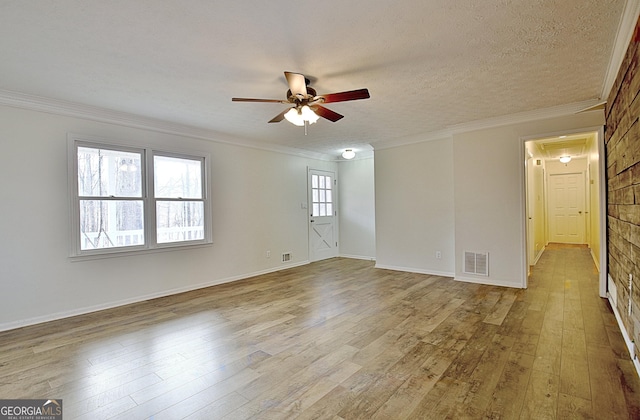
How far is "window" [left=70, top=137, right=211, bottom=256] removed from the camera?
366 centimetres

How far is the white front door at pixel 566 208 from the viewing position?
27.5ft

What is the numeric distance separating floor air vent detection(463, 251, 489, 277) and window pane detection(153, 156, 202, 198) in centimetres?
442

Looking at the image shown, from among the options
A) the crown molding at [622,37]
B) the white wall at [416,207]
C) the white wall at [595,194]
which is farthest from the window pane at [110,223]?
the white wall at [595,194]

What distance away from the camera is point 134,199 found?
4031 mm

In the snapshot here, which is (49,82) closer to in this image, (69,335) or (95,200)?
(95,200)

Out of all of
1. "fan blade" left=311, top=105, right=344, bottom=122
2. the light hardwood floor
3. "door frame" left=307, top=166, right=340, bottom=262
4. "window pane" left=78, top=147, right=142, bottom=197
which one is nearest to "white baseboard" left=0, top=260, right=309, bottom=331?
the light hardwood floor

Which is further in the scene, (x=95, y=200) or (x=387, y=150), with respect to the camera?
(x=387, y=150)

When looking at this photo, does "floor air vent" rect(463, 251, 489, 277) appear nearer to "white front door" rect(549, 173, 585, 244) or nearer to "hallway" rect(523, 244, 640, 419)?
"hallway" rect(523, 244, 640, 419)

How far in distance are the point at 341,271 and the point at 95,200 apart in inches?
158

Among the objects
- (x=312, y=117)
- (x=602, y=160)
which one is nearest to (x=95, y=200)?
(x=312, y=117)

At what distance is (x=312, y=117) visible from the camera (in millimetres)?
2947

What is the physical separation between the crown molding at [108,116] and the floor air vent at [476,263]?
4091mm

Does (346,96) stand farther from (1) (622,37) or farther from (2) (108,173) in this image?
(2) (108,173)

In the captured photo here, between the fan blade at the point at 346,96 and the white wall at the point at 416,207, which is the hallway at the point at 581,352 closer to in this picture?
the white wall at the point at 416,207
